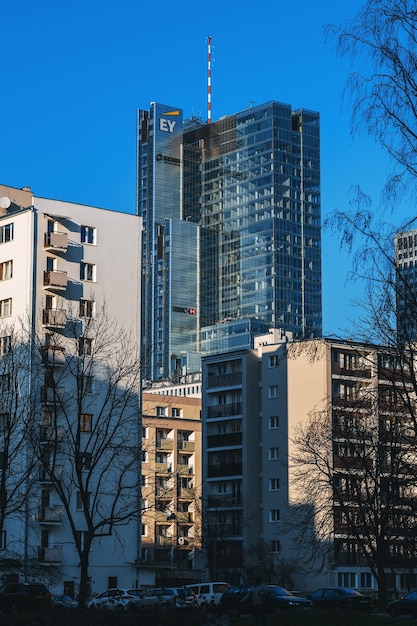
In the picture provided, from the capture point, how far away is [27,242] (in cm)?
9994

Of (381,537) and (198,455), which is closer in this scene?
(381,537)

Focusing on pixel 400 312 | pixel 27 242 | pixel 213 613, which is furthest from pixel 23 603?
pixel 27 242

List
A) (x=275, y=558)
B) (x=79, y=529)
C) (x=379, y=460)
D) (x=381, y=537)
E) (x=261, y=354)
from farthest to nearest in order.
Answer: (x=261, y=354), (x=275, y=558), (x=79, y=529), (x=381, y=537), (x=379, y=460)

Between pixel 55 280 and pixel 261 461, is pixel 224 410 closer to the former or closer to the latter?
pixel 261 461

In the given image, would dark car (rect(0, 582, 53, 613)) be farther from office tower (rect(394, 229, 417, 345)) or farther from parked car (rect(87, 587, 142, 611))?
office tower (rect(394, 229, 417, 345))

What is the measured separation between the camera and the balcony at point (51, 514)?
312 ft

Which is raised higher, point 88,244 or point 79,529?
point 88,244

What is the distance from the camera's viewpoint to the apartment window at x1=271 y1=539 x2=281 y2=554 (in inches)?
5172

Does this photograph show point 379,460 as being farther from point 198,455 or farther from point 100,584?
point 198,455

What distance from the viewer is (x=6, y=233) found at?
102438 mm

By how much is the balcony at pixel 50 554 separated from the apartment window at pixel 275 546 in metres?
40.9

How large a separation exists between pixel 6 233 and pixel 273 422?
47.6 m

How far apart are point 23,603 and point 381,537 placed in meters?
21.1

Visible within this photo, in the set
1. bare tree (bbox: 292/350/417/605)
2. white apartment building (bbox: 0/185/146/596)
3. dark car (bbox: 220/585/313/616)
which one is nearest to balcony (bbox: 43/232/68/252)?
white apartment building (bbox: 0/185/146/596)
